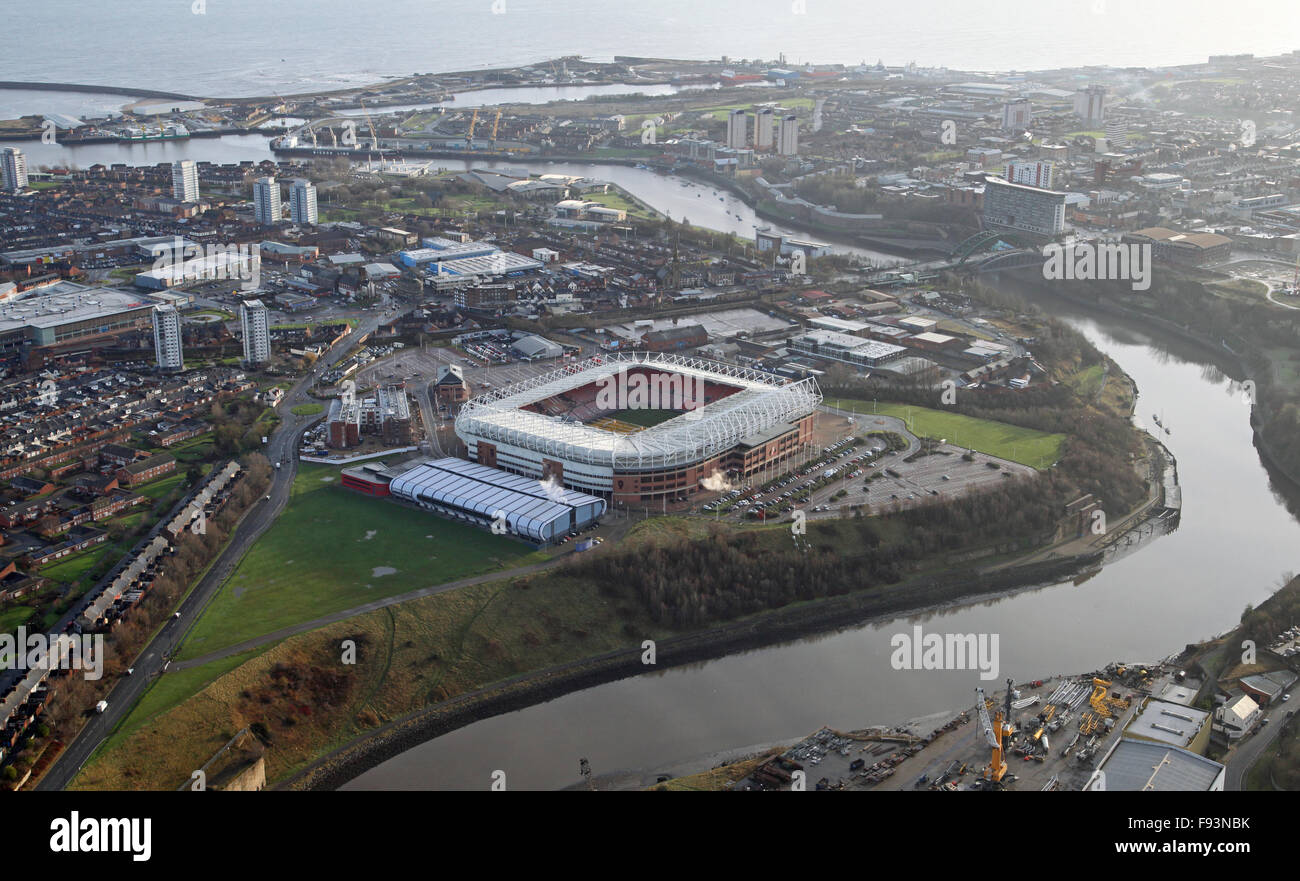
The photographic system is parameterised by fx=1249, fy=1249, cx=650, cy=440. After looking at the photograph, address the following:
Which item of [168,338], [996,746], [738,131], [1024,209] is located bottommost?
[996,746]

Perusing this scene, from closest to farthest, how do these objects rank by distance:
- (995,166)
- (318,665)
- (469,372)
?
1. (318,665)
2. (469,372)
3. (995,166)

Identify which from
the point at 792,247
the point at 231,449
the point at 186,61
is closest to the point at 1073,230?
the point at 792,247

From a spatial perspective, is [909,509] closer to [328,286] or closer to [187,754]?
[187,754]

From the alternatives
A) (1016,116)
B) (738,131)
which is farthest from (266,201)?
(1016,116)

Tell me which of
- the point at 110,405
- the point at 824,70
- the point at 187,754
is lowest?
the point at 187,754

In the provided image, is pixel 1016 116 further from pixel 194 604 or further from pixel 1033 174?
pixel 194 604
